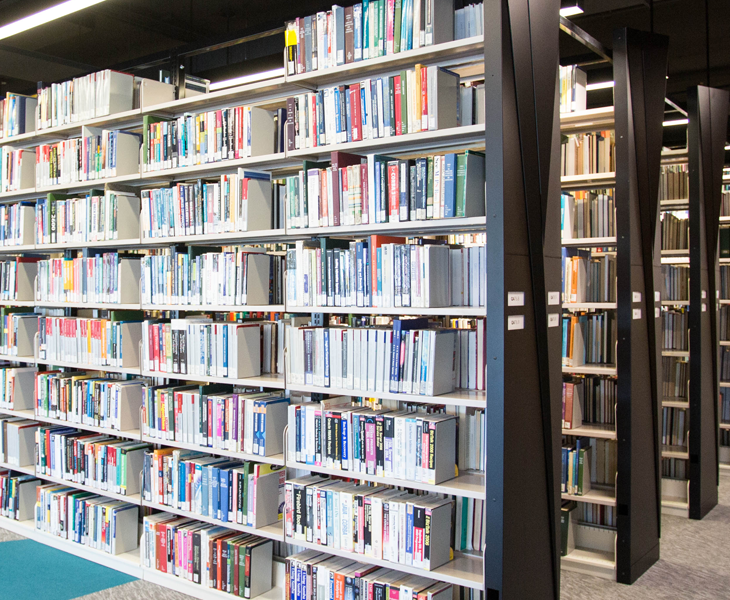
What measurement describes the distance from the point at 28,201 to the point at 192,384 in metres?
2.16

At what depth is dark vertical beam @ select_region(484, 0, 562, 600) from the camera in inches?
96.3

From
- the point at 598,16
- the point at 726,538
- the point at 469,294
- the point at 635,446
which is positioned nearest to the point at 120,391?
the point at 469,294

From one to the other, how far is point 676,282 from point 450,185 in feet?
12.7

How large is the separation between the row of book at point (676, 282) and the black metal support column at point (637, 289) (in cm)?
204

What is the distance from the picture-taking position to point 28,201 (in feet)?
16.4

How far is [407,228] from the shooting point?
9.62ft

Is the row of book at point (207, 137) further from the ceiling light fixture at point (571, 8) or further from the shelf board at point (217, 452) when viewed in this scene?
the ceiling light fixture at point (571, 8)

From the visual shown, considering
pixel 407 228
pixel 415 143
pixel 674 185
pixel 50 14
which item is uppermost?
pixel 50 14

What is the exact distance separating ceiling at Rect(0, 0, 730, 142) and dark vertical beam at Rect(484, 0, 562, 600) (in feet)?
12.5

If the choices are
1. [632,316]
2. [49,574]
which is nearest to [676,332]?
[632,316]

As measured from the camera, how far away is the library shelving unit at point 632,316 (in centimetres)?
367

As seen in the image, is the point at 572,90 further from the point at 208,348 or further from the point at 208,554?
the point at 208,554

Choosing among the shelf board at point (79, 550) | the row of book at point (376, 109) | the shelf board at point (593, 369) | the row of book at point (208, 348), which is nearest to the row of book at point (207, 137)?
the row of book at point (376, 109)

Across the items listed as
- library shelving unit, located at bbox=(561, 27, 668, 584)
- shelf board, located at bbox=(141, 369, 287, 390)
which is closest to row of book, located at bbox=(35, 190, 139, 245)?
shelf board, located at bbox=(141, 369, 287, 390)
